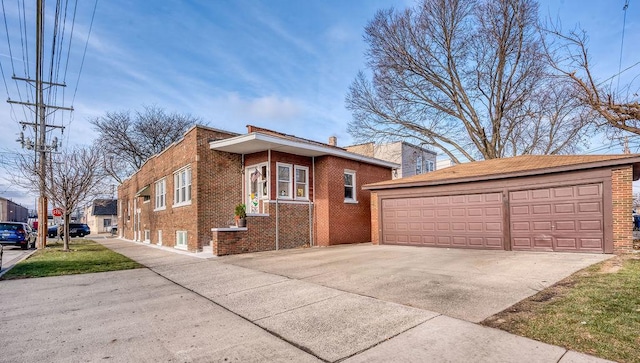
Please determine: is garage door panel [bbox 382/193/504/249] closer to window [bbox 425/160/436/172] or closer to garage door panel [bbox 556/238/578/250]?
garage door panel [bbox 556/238/578/250]

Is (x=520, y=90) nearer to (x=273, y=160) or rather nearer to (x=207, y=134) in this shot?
(x=273, y=160)

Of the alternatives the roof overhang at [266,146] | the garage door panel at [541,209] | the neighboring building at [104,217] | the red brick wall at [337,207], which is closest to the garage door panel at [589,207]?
the garage door panel at [541,209]

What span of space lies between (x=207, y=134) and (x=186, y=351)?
1103 centimetres

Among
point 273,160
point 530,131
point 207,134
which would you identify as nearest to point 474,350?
point 273,160

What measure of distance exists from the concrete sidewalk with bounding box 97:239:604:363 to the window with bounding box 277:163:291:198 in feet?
24.8

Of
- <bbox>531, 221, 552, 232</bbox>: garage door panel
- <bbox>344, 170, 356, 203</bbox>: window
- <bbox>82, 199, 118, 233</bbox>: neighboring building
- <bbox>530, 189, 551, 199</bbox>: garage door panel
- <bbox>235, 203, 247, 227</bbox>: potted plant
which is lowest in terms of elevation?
<bbox>82, 199, 118, 233</bbox>: neighboring building

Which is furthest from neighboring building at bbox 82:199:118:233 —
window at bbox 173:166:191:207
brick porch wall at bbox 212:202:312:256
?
brick porch wall at bbox 212:202:312:256

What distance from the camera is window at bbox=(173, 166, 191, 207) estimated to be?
14492mm

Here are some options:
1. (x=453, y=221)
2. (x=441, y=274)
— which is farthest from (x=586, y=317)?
(x=453, y=221)

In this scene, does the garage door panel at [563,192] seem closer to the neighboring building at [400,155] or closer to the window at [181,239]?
the window at [181,239]

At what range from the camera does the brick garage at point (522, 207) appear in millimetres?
9633

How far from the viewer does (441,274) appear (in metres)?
7.41

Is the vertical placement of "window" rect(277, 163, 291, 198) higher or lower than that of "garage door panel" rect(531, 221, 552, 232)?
higher

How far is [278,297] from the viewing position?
5.95 meters
